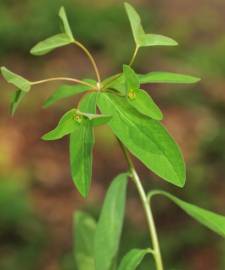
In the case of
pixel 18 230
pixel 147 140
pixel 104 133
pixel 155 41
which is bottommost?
pixel 18 230

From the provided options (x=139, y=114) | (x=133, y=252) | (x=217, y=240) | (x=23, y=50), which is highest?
(x=23, y=50)

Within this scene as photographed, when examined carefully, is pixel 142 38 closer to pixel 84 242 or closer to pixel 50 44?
pixel 50 44

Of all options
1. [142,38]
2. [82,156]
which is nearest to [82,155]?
[82,156]

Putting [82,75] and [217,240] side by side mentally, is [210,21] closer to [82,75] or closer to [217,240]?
[82,75]

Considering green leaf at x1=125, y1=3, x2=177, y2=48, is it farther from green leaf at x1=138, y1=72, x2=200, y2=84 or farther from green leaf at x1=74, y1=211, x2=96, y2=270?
green leaf at x1=74, y1=211, x2=96, y2=270

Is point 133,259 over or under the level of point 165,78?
under

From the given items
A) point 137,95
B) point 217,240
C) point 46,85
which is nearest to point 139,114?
point 137,95

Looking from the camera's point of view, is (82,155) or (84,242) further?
(84,242)
